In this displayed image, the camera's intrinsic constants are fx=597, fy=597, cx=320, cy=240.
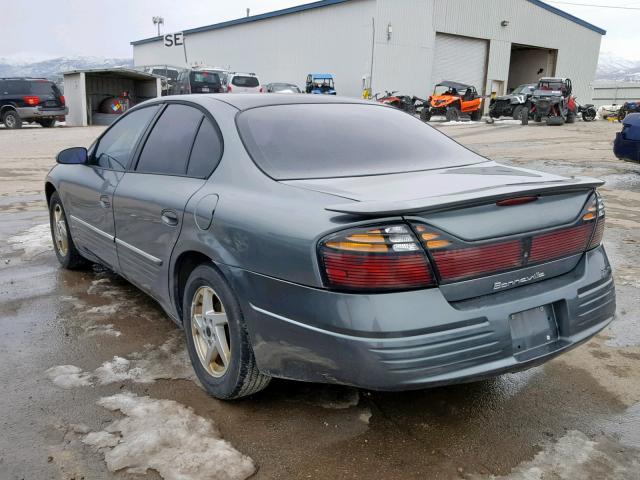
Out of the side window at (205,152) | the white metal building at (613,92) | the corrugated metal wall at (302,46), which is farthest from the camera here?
the white metal building at (613,92)

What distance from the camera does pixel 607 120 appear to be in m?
30.3

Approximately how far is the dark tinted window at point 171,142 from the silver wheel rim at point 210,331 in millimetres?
743

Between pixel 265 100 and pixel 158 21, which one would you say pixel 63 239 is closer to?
pixel 265 100

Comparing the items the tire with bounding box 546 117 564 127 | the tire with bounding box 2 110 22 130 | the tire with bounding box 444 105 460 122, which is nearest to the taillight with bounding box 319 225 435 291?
the tire with bounding box 2 110 22 130

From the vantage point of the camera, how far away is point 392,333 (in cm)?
220

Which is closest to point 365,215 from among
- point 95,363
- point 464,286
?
point 464,286

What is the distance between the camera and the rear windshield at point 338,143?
293 cm

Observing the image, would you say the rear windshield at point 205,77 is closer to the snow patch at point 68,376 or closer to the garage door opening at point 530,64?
the garage door opening at point 530,64

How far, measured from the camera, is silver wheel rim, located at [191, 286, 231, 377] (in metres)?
2.89

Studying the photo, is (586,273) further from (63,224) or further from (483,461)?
(63,224)

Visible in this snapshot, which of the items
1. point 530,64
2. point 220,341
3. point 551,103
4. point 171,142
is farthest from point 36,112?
point 530,64

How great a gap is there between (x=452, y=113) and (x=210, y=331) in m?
23.8

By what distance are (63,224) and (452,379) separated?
12.7 feet

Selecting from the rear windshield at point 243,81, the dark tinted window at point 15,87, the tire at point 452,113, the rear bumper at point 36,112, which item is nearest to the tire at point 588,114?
the tire at point 452,113
